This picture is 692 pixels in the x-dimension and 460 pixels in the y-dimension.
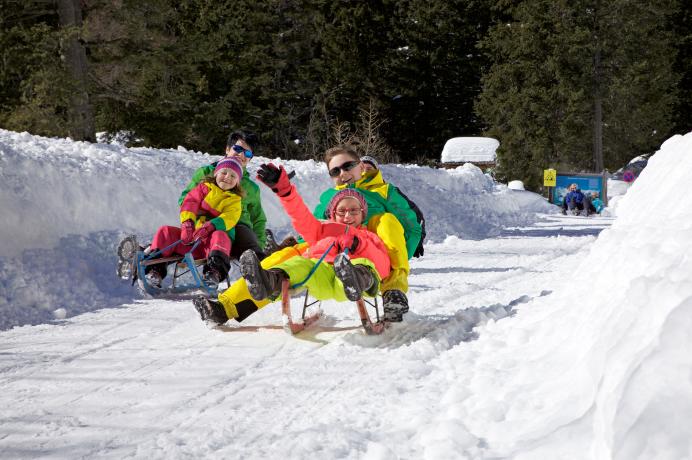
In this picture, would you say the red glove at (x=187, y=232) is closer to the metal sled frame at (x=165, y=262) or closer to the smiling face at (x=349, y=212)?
the metal sled frame at (x=165, y=262)

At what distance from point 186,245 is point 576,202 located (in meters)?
17.4

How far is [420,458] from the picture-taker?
2.58 m

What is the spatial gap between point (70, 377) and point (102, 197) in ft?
Answer: 15.8

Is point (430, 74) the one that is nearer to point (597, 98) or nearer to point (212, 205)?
point (597, 98)

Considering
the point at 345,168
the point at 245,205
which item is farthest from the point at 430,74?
the point at 345,168

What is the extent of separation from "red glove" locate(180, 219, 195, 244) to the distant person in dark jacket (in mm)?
17243

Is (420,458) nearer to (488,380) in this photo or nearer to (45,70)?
(488,380)

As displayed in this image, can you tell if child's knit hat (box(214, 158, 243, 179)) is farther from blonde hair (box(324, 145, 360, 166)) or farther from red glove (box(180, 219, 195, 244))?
blonde hair (box(324, 145, 360, 166))

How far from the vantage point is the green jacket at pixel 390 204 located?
552cm

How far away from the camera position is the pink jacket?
4867 mm

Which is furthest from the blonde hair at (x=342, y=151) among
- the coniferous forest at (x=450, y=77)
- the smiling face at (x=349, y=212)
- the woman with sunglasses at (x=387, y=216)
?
the coniferous forest at (x=450, y=77)

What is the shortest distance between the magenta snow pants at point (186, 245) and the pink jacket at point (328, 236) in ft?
5.85

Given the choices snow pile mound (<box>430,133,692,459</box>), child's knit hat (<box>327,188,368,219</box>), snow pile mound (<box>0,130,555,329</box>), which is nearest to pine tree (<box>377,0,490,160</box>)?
snow pile mound (<box>0,130,555,329</box>)

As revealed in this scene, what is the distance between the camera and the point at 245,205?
728cm
